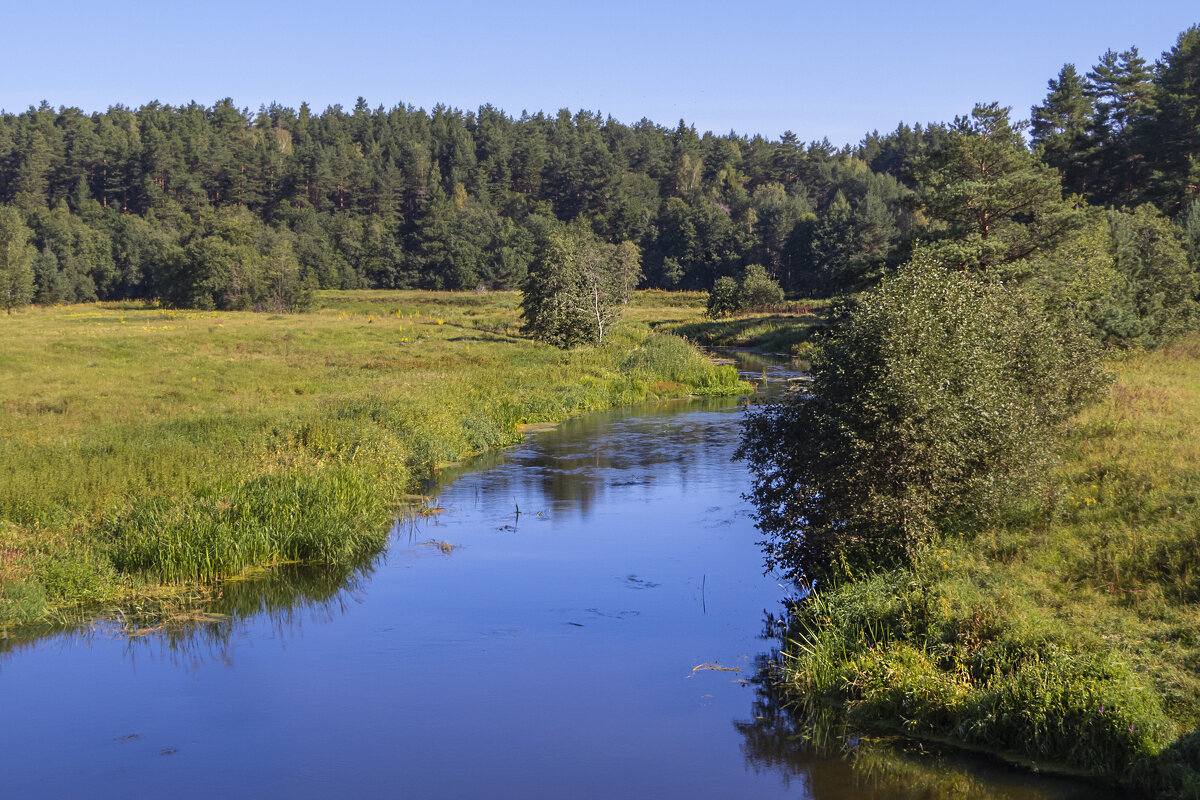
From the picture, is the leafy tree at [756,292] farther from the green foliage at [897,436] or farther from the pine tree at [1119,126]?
→ the green foliage at [897,436]

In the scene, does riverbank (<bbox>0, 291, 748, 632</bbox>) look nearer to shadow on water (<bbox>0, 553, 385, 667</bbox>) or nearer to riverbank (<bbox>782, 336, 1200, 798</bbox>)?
shadow on water (<bbox>0, 553, 385, 667</bbox>)

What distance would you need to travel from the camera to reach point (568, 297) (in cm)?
5384

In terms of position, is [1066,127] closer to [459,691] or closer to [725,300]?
[725,300]

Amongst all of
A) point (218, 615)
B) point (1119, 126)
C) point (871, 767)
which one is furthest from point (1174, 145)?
point (218, 615)

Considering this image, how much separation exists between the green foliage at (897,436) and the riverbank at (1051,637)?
0.84 meters

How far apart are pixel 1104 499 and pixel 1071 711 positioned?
7.08 metres

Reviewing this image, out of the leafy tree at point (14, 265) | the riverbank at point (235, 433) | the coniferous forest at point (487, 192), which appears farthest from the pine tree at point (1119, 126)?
the leafy tree at point (14, 265)

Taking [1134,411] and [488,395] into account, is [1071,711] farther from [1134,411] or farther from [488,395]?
[488,395]

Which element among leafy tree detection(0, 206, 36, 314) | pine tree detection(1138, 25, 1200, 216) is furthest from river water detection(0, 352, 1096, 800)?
leafy tree detection(0, 206, 36, 314)

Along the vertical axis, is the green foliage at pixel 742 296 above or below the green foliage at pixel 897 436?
above

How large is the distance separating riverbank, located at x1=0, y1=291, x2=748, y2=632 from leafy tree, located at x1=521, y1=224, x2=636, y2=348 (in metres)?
1.85

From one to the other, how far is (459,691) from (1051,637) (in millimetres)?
7551

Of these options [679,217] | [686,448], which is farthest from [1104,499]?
[679,217]

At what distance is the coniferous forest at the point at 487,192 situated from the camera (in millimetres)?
66688
